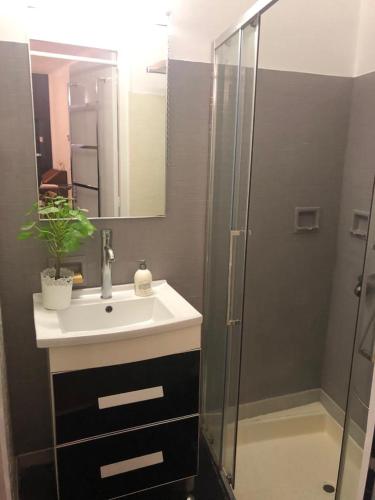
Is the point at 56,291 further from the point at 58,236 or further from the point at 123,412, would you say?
the point at 123,412

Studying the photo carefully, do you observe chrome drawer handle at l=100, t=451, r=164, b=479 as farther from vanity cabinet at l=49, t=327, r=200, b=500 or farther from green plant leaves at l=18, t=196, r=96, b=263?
green plant leaves at l=18, t=196, r=96, b=263

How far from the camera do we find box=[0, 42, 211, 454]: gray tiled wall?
5.09 feet

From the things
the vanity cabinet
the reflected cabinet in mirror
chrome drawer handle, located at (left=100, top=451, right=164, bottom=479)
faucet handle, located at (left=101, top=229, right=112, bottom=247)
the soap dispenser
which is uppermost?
the reflected cabinet in mirror

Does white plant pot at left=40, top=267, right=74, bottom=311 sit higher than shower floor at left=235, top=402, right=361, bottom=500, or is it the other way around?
white plant pot at left=40, top=267, right=74, bottom=311

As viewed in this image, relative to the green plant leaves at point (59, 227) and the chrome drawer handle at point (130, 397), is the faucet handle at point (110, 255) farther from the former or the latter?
the chrome drawer handle at point (130, 397)

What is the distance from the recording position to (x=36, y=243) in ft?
5.46

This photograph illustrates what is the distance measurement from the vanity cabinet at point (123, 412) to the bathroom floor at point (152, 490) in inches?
6.4

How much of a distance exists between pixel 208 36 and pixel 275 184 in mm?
732

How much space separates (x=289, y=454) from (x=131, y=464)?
35.1 inches

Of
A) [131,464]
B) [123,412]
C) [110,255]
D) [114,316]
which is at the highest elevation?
[110,255]

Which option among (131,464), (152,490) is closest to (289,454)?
(152,490)

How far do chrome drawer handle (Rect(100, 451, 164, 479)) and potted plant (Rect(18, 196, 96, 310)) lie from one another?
627mm

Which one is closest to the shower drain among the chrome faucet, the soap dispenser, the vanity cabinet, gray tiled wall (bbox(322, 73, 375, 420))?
gray tiled wall (bbox(322, 73, 375, 420))

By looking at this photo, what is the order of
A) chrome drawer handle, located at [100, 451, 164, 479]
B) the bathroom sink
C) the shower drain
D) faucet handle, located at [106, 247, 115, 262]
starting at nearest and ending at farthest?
the bathroom sink → chrome drawer handle, located at [100, 451, 164, 479] → faucet handle, located at [106, 247, 115, 262] → the shower drain
